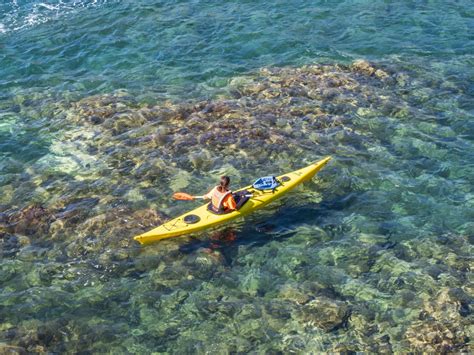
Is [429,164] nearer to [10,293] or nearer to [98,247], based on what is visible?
[98,247]

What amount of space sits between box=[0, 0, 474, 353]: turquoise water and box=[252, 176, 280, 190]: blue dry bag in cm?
67

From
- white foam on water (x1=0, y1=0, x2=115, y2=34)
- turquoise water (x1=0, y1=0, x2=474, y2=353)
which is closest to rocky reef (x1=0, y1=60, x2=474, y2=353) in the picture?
turquoise water (x1=0, y1=0, x2=474, y2=353)

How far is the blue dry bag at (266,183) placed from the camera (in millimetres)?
16078

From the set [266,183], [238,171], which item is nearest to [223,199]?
[266,183]

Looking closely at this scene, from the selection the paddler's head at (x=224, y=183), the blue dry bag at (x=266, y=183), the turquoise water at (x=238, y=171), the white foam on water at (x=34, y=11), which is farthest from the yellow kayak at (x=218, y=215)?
the white foam on water at (x=34, y=11)

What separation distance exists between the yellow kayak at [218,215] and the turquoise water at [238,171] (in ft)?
1.06

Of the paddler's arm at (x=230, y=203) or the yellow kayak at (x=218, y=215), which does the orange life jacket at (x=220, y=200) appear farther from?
the yellow kayak at (x=218, y=215)

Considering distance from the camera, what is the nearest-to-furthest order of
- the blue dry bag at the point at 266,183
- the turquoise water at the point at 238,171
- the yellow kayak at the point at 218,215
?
the turquoise water at the point at 238,171 < the yellow kayak at the point at 218,215 < the blue dry bag at the point at 266,183

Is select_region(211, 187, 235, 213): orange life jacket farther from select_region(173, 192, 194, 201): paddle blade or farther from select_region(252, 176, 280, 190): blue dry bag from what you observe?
select_region(252, 176, 280, 190): blue dry bag

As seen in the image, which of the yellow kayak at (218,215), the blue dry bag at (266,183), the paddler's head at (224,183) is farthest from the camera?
the blue dry bag at (266,183)

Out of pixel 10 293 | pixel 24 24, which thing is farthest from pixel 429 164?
pixel 24 24

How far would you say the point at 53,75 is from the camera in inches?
935

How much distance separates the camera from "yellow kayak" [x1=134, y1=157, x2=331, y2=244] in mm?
14922

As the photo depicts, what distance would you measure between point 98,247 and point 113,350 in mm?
3311
